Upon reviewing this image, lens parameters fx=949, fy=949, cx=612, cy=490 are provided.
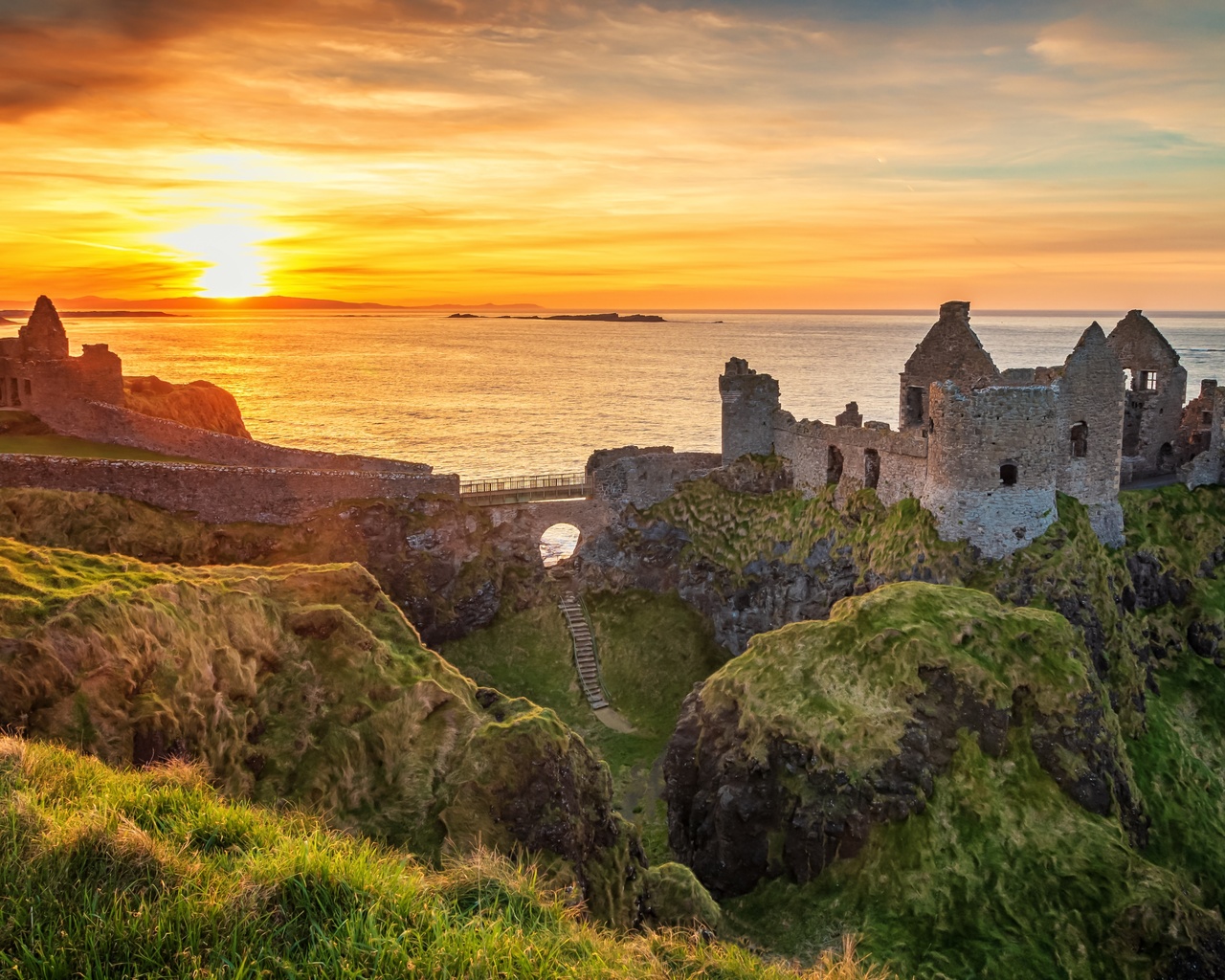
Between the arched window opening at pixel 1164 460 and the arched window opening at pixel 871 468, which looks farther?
the arched window opening at pixel 1164 460

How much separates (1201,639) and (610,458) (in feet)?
81.0

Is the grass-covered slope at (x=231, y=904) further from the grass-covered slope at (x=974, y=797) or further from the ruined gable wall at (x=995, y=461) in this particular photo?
the ruined gable wall at (x=995, y=461)

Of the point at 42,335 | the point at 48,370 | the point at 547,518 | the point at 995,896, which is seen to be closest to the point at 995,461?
the point at 995,896

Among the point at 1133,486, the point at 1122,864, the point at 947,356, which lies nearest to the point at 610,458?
the point at 947,356

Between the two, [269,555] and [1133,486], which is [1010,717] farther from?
[269,555]

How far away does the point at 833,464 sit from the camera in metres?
40.3

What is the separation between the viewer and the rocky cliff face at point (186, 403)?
46.8 metres

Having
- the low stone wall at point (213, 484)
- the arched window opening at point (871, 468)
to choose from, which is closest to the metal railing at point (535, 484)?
the low stone wall at point (213, 484)

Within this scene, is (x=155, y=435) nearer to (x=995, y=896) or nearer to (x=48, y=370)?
(x=48, y=370)

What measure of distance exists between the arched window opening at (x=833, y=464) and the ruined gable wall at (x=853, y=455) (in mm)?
91

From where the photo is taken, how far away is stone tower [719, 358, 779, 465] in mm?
43375

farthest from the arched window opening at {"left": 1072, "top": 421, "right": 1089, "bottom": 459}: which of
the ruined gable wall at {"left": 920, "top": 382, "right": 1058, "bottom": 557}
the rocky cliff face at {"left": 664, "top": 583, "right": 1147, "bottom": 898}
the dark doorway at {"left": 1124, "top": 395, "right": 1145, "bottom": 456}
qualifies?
the rocky cliff face at {"left": 664, "top": 583, "right": 1147, "bottom": 898}

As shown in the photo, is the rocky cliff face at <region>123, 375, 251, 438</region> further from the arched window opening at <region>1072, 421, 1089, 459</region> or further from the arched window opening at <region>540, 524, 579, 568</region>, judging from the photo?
the arched window opening at <region>1072, 421, 1089, 459</region>

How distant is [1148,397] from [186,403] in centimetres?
4633
